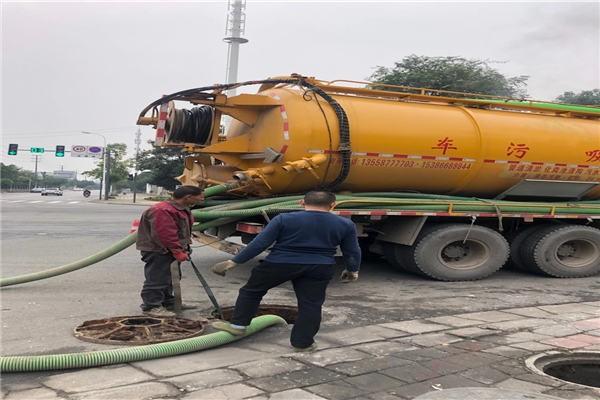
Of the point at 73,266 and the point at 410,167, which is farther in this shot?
the point at 410,167

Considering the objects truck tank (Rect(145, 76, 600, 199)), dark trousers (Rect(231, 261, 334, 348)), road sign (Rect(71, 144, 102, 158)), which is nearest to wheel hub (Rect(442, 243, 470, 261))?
truck tank (Rect(145, 76, 600, 199))

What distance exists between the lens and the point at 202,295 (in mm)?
6996

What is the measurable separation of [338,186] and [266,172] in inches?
46.6

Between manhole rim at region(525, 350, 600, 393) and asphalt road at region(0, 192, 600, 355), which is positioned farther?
asphalt road at region(0, 192, 600, 355)

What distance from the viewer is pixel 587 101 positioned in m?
23.5

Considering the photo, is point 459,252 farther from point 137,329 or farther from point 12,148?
point 12,148

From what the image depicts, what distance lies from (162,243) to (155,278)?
1.29 feet

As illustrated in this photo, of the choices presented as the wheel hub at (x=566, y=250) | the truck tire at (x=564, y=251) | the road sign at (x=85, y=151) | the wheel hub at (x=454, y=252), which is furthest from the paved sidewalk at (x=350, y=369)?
the road sign at (x=85, y=151)

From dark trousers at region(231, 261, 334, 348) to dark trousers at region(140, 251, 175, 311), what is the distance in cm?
133

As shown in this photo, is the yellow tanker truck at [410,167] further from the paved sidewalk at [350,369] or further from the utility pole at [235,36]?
the utility pole at [235,36]

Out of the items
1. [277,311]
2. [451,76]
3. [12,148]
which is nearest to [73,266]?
[277,311]

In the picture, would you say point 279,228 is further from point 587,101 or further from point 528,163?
point 587,101

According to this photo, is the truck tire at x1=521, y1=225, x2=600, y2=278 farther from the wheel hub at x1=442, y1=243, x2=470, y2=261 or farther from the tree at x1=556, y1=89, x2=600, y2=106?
the tree at x1=556, y1=89, x2=600, y2=106

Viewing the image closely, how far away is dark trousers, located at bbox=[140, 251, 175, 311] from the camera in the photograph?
584 centimetres
